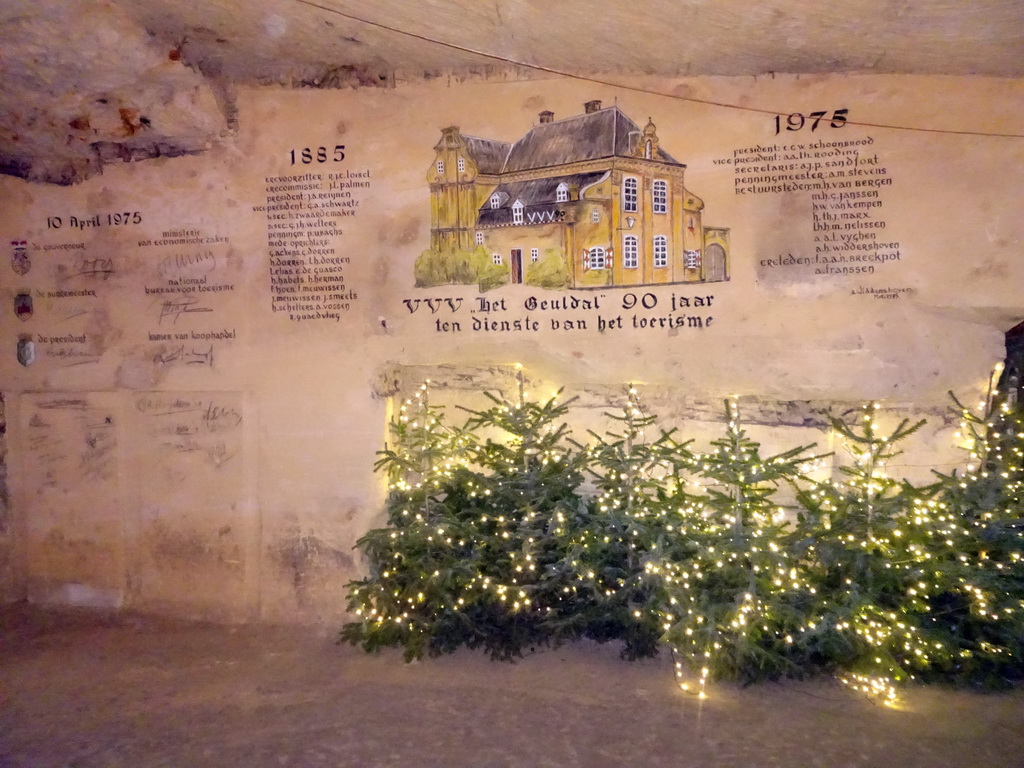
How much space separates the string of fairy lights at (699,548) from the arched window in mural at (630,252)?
0.82 m

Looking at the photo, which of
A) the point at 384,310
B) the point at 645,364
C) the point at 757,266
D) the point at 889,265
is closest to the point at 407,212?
the point at 384,310

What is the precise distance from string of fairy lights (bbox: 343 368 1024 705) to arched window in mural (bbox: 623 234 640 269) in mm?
822

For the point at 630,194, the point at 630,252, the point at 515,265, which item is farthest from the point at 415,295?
the point at 630,194

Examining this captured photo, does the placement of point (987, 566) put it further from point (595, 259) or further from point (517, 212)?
point (517, 212)

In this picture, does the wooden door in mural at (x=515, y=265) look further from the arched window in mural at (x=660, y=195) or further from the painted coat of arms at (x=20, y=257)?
the painted coat of arms at (x=20, y=257)

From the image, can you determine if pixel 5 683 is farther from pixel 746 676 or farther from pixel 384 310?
pixel 746 676

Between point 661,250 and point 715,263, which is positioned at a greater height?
point 661,250

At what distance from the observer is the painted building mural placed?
15.3ft

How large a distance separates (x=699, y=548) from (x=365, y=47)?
3815mm

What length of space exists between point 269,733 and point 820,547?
3.13m

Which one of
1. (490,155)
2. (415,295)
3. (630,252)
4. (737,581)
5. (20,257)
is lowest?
(737,581)

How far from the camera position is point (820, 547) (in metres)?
3.99

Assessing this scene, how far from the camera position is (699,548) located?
4.00 meters

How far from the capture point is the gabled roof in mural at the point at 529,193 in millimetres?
4734
